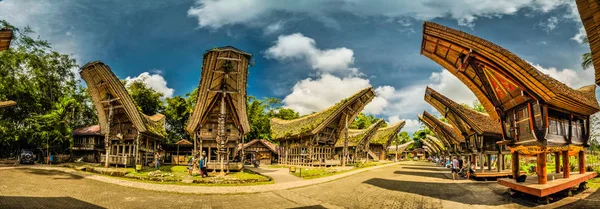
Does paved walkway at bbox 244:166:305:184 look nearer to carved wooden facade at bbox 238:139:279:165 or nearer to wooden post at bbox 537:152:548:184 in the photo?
wooden post at bbox 537:152:548:184

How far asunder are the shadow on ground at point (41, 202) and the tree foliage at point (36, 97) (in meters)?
24.5

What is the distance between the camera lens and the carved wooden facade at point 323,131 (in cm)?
3234

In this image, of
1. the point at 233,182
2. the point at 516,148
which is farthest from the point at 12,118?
the point at 516,148

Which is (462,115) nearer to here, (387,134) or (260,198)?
(260,198)

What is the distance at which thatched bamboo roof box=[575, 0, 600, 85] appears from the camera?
6594mm

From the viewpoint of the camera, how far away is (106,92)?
984 inches

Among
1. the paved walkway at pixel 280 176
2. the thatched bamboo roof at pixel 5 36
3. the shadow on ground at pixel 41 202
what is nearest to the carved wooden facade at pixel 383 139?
the paved walkway at pixel 280 176

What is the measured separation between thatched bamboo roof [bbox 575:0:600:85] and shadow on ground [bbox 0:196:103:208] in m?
14.2

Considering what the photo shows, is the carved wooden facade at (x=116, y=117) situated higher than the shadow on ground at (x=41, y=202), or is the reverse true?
the carved wooden facade at (x=116, y=117)

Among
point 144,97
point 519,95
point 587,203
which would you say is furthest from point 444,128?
point 144,97

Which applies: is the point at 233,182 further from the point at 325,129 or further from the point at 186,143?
the point at 186,143

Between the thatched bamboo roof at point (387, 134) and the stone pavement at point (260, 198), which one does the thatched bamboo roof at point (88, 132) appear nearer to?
the stone pavement at point (260, 198)

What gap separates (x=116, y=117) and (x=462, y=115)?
27230 mm

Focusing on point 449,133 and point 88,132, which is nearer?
point 449,133
